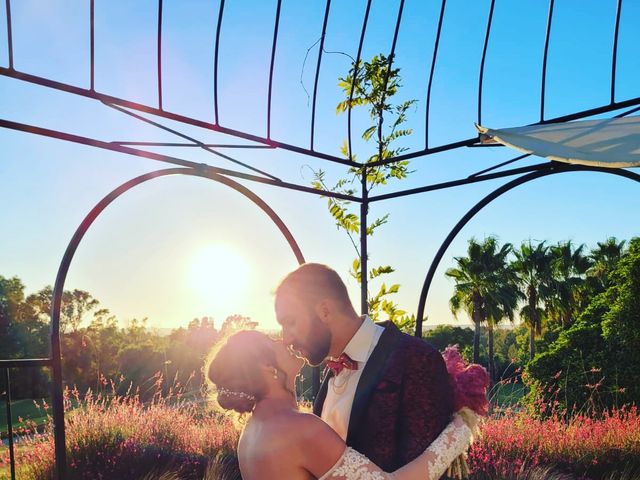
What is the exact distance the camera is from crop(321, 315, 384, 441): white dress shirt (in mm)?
2291

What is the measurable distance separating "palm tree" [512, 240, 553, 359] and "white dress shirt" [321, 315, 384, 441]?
3309 centimetres

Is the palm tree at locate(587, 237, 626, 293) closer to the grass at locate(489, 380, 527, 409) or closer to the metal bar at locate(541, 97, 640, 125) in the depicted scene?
the grass at locate(489, 380, 527, 409)

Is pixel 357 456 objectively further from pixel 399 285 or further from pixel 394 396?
pixel 399 285

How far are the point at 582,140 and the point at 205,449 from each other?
449 cm

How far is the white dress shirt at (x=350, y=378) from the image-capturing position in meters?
2.29

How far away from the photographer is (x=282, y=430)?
6.82ft

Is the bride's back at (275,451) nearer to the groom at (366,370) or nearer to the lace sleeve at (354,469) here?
the lace sleeve at (354,469)

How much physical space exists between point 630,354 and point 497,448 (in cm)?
609

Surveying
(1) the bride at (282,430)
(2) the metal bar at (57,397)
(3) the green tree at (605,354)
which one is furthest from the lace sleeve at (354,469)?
(3) the green tree at (605,354)

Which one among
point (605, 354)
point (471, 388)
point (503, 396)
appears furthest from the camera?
point (605, 354)

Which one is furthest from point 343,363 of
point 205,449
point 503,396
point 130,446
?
point 503,396

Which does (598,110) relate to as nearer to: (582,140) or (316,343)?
(582,140)

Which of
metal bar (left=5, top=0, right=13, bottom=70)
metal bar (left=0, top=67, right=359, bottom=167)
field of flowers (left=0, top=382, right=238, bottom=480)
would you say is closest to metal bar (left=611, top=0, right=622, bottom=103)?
metal bar (left=0, top=67, right=359, bottom=167)

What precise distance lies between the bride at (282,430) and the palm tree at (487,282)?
32695mm
